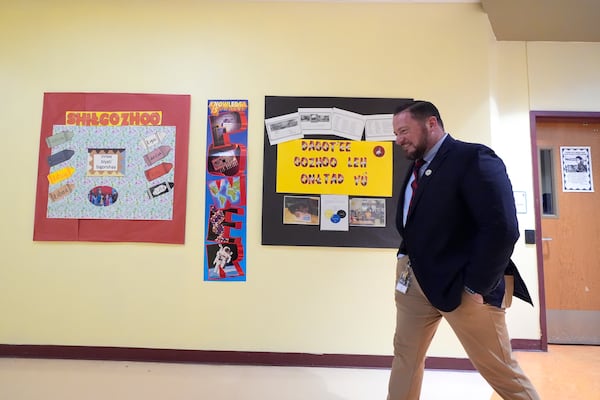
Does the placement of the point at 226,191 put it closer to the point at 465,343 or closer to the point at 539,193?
the point at 465,343

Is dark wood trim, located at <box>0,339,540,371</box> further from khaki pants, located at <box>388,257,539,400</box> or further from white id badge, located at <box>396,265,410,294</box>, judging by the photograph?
white id badge, located at <box>396,265,410,294</box>

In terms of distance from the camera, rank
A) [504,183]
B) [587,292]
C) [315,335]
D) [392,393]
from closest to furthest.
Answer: [504,183], [392,393], [315,335], [587,292]

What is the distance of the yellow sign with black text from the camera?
2516 millimetres

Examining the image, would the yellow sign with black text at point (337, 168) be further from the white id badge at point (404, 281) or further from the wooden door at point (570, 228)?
the wooden door at point (570, 228)

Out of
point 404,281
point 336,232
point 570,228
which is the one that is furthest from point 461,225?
point 570,228

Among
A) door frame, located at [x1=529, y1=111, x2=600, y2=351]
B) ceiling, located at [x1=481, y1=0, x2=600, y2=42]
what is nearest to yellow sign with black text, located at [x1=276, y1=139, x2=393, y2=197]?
ceiling, located at [x1=481, y1=0, x2=600, y2=42]

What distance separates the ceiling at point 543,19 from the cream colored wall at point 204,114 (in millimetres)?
128

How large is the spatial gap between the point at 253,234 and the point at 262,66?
50.9 inches

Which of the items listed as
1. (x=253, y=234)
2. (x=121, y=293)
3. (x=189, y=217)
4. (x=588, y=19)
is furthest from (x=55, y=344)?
(x=588, y=19)

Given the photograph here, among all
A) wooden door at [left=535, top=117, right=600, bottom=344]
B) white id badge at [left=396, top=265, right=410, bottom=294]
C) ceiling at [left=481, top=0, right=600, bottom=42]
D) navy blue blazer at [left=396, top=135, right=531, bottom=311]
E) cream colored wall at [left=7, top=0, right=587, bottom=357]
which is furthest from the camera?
wooden door at [left=535, top=117, right=600, bottom=344]

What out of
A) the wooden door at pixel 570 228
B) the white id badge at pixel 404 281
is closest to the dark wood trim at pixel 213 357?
the white id badge at pixel 404 281

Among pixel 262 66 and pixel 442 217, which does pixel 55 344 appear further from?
pixel 442 217

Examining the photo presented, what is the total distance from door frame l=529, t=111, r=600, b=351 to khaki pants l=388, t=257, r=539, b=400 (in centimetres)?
196

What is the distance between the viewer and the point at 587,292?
3.00 metres
